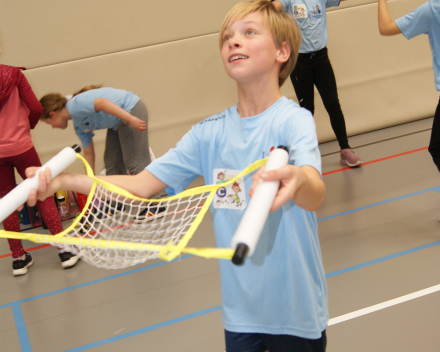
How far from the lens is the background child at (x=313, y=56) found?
407 centimetres

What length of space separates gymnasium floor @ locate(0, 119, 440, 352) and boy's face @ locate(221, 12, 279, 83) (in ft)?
4.72

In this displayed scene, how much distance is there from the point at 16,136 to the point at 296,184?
107 inches

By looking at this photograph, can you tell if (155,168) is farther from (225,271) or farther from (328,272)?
(328,272)

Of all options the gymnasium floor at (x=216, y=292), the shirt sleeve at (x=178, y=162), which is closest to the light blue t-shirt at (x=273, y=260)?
the shirt sleeve at (x=178, y=162)

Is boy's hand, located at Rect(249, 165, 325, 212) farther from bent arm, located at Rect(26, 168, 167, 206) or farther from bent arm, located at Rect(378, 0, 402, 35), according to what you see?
bent arm, located at Rect(378, 0, 402, 35)

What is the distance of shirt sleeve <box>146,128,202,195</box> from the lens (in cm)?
141

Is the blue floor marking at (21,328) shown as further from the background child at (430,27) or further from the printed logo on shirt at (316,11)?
the printed logo on shirt at (316,11)

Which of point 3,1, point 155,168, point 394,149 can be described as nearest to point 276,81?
point 155,168

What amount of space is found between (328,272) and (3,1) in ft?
13.9

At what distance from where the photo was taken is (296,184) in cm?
90

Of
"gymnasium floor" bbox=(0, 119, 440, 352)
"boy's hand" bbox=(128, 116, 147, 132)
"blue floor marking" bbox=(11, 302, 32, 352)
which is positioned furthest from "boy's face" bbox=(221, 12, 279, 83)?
"boy's hand" bbox=(128, 116, 147, 132)

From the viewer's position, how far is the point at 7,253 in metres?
3.71

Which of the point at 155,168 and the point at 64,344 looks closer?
the point at 155,168

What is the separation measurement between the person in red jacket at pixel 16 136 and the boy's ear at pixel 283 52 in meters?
2.29
